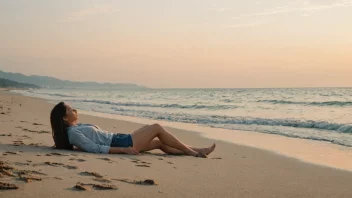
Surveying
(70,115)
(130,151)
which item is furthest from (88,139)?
(130,151)

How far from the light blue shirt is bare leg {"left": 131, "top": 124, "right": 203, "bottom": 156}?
1.51ft

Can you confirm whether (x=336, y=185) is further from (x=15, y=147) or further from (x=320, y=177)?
(x=15, y=147)

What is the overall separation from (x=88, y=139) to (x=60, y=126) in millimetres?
479

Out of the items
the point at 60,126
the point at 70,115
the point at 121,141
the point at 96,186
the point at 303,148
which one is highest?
the point at 70,115

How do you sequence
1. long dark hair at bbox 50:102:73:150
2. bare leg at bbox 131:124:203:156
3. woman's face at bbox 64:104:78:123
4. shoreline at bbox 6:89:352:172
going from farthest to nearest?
shoreline at bbox 6:89:352:172 < bare leg at bbox 131:124:203:156 < woman's face at bbox 64:104:78:123 < long dark hair at bbox 50:102:73:150

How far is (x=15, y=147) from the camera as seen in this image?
18.7 ft

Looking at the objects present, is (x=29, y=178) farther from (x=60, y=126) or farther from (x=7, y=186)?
(x=60, y=126)

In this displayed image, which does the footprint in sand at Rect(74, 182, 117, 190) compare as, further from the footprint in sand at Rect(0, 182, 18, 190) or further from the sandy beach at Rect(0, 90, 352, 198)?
the footprint in sand at Rect(0, 182, 18, 190)

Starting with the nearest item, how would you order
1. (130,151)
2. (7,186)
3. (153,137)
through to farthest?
(7,186) < (130,151) < (153,137)

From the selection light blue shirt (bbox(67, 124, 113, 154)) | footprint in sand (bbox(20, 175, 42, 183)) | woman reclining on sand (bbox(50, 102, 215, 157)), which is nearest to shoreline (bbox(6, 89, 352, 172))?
woman reclining on sand (bbox(50, 102, 215, 157))

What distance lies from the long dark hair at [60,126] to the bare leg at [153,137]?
1.06 metres

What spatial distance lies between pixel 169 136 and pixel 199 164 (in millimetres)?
963

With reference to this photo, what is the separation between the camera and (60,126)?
19.6 ft

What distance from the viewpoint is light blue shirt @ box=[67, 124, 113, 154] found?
606cm
